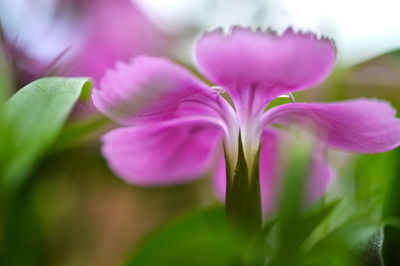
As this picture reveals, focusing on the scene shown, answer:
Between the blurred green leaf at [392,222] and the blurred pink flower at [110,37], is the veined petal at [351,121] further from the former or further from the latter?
the blurred pink flower at [110,37]

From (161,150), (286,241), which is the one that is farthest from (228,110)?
(286,241)

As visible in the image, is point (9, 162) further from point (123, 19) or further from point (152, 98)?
point (123, 19)

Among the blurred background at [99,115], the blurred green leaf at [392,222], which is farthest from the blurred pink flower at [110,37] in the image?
the blurred green leaf at [392,222]

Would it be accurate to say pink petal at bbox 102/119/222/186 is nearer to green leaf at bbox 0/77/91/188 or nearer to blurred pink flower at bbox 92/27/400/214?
blurred pink flower at bbox 92/27/400/214

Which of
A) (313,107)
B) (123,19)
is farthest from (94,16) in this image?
(313,107)

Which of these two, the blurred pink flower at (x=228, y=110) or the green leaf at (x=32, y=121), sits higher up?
the green leaf at (x=32, y=121)

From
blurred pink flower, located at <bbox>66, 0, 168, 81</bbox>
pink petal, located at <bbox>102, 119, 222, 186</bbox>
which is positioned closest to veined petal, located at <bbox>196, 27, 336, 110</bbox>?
pink petal, located at <bbox>102, 119, 222, 186</bbox>

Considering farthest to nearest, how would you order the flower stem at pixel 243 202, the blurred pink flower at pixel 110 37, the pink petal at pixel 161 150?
the blurred pink flower at pixel 110 37, the pink petal at pixel 161 150, the flower stem at pixel 243 202
